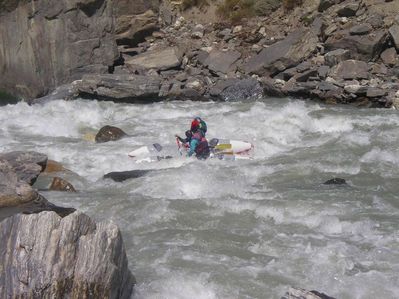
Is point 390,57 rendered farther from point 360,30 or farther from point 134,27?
point 134,27

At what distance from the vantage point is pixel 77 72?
1750 cm

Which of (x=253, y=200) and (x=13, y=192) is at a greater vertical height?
(x=13, y=192)

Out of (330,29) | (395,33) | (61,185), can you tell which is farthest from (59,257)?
(330,29)

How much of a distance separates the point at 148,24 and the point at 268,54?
501cm

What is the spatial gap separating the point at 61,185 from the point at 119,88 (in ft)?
24.1

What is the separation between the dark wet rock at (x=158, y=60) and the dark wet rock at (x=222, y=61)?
92cm

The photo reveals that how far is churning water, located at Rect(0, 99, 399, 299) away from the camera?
601cm

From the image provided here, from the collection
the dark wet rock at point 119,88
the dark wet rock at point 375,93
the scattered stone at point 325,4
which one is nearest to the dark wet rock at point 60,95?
the dark wet rock at point 119,88

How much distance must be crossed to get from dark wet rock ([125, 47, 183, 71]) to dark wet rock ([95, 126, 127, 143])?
5715mm

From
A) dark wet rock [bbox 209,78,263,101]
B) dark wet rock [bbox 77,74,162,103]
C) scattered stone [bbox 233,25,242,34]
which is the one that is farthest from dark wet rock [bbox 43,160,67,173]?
scattered stone [bbox 233,25,242,34]

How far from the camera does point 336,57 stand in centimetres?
1672

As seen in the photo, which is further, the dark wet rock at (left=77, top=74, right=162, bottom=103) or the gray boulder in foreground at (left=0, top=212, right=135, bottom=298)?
the dark wet rock at (left=77, top=74, right=162, bottom=103)

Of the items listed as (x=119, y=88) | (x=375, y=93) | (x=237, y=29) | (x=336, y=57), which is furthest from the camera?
(x=237, y=29)

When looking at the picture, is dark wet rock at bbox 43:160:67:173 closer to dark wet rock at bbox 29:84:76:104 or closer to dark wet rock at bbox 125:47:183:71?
dark wet rock at bbox 29:84:76:104
